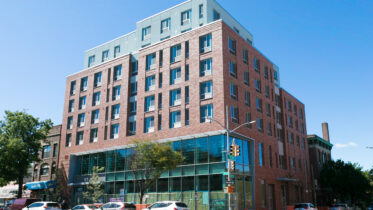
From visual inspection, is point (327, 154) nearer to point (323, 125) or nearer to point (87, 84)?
point (323, 125)

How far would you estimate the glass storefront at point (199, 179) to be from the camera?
34.4 m

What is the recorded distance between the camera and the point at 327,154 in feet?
245

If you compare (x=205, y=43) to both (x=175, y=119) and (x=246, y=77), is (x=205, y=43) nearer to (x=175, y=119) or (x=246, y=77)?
(x=246, y=77)

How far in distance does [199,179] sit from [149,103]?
514 inches

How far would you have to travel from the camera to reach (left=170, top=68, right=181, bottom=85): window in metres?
41.4

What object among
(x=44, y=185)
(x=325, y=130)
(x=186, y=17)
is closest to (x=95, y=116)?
(x=44, y=185)

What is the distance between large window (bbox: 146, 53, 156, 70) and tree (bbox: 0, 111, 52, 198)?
19.8m

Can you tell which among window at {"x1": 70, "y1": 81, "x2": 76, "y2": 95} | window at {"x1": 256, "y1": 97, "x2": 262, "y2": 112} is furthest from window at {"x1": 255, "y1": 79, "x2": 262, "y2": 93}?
window at {"x1": 70, "y1": 81, "x2": 76, "y2": 95}

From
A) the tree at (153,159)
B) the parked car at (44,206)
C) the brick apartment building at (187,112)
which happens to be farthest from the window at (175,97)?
the parked car at (44,206)

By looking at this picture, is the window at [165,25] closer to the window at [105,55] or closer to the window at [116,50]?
the window at [116,50]

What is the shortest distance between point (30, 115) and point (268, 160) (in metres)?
35.9

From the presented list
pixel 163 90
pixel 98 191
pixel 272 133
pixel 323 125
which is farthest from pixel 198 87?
pixel 323 125

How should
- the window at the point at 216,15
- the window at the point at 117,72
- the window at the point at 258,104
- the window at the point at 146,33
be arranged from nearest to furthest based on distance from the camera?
the window at the point at 258,104
the window at the point at 216,15
the window at the point at 117,72
the window at the point at 146,33

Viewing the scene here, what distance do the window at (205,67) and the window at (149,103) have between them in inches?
321
